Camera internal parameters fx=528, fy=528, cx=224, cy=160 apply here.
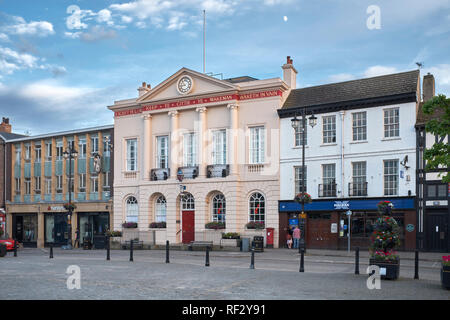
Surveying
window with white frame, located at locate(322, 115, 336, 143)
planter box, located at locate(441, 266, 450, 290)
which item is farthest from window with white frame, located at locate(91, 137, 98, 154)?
planter box, located at locate(441, 266, 450, 290)

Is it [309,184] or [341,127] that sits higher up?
[341,127]

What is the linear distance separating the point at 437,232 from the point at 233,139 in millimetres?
13936

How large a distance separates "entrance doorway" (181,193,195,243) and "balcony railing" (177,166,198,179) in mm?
1321

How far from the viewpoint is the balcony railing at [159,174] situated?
1505 inches

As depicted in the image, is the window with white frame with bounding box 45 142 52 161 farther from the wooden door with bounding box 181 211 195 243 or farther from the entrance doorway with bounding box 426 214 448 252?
the entrance doorway with bounding box 426 214 448 252

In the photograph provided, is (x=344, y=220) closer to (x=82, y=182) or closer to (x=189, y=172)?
(x=189, y=172)

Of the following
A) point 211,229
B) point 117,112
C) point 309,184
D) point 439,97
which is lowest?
point 211,229

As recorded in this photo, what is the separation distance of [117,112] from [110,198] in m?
6.78

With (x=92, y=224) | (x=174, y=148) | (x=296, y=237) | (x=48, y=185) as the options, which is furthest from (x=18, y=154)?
(x=296, y=237)

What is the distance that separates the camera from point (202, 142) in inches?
1444

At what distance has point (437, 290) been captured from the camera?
1411 cm

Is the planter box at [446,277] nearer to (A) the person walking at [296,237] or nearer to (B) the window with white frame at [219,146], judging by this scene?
(A) the person walking at [296,237]
